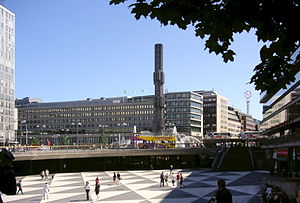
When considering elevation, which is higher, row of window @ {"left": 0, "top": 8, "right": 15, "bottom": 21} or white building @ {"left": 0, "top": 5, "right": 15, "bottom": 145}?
row of window @ {"left": 0, "top": 8, "right": 15, "bottom": 21}

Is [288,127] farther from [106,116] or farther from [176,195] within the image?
[106,116]

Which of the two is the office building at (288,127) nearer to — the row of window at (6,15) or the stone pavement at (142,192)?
the stone pavement at (142,192)

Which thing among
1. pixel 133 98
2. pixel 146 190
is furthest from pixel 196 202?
pixel 133 98

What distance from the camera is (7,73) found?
103375mm

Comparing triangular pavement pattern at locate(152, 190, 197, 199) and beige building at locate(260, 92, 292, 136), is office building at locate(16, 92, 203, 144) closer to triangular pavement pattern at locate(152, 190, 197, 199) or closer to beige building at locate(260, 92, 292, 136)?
beige building at locate(260, 92, 292, 136)

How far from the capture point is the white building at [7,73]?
101 meters

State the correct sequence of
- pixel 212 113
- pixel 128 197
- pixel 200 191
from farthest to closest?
pixel 212 113 → pixel 200 191 → pixel 128 197

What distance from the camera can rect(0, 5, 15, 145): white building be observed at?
3994 inches

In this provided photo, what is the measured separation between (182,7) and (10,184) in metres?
2.94

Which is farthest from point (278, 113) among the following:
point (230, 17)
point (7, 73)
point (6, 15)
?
point (6, 15)

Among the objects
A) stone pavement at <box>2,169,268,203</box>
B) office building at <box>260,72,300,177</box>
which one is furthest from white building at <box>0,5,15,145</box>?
office building at <box>260,72,300,177</box>

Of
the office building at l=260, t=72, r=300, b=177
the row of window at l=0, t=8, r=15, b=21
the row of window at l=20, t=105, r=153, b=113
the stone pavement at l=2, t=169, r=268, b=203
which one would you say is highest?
the row of window at l=0, t=8, r=15, b=21

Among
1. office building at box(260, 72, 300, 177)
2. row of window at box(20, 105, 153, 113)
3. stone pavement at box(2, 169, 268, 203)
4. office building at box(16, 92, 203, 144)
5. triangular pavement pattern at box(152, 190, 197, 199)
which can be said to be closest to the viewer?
stone pavement at box(2, 169, 268, 203)

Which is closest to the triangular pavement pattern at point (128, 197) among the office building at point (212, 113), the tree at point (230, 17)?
the tree at point (230, 17)
